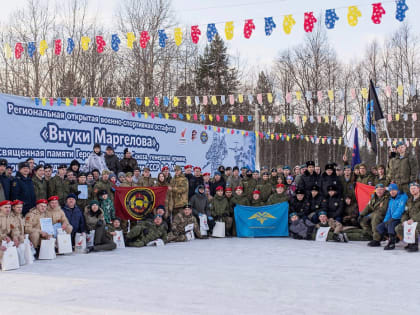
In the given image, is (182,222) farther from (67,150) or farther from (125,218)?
(67,150)

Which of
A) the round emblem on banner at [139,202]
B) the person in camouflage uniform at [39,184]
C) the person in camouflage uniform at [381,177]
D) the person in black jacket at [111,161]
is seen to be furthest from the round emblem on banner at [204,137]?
the person in camouflage uniform at [39,184]

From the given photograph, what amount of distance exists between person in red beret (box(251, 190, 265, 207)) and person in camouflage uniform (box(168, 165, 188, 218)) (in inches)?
63.2

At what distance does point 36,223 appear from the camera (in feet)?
24.7

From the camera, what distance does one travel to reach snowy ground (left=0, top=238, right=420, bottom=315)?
446cm

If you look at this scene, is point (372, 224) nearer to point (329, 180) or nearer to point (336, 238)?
point (336, 238)

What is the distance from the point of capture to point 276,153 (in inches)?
1660

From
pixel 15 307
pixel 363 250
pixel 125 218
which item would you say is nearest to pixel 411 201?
pixel 363 250

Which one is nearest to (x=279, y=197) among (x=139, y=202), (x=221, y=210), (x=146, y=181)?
(x=221, y=210)

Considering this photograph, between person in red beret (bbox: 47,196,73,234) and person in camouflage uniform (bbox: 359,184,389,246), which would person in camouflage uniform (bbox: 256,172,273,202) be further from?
person in red beret (bbox: 47,196,73,234)

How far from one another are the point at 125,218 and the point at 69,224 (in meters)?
1.85

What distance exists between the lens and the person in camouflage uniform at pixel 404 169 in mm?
9281

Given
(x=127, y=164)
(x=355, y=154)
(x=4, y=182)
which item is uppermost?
(x=355, y=154)

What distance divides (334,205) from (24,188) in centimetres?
641

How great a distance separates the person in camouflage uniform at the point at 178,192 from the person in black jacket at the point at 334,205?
3.18m
